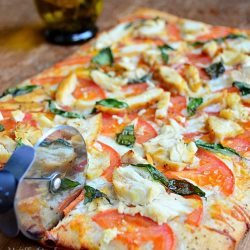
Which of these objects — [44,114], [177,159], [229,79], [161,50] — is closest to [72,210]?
[177,159]

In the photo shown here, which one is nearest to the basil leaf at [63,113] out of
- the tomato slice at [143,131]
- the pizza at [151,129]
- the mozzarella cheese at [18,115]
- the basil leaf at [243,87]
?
the pizza at [151,129]

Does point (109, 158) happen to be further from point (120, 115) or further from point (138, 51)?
point (138, 51)

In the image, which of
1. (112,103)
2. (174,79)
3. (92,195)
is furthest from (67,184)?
(174,79)

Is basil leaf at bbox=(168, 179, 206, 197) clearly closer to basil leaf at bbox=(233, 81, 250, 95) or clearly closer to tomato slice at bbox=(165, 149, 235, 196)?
tomato slice at bbox=(165, 149, 235, 196)

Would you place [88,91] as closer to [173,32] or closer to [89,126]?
[89,126]

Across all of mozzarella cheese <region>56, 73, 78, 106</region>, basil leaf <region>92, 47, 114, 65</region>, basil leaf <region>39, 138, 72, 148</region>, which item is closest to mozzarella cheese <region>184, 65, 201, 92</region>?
basil leaf <region>92, 47, 114, 65</region>

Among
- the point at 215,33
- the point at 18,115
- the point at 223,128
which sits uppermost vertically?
the point at 18,115
